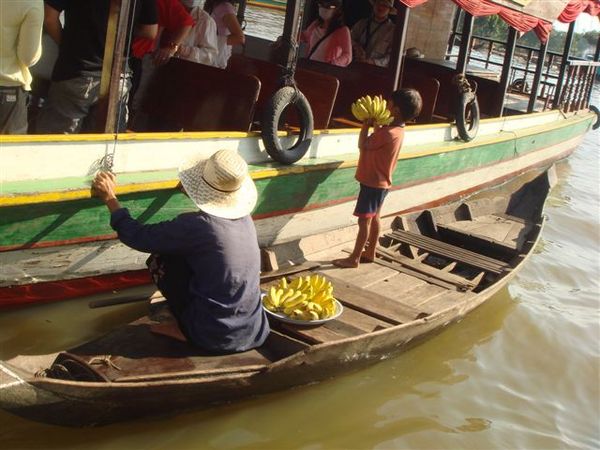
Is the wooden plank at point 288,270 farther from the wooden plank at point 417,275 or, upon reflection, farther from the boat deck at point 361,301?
the wooden plank at point 417,275

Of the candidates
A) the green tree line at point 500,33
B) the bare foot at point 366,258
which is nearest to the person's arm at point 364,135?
the bare foot at point 366,258

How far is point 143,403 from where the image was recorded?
11.7 feet

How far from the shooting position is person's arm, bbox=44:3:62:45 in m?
4.29

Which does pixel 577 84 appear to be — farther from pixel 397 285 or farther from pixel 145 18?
pixel 145 18

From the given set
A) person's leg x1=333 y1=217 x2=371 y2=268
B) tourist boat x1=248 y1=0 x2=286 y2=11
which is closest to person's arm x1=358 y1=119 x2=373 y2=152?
person's leg x1=333 y1=217 x2=371 y2=268

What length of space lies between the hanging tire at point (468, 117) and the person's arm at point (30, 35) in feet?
15.0

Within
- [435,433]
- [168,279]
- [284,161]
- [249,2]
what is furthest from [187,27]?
[249,2]

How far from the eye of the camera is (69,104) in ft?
14.6

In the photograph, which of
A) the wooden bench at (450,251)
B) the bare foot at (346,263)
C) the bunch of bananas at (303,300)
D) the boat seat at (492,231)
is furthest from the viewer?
the boat seat at (492,231)

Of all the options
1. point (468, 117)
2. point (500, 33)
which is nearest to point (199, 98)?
point (468, 117)

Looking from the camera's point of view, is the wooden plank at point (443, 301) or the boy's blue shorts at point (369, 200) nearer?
the wooden plank at point (443, 301)

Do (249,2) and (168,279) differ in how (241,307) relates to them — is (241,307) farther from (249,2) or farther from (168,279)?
(249,2)

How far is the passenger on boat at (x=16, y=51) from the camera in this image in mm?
3748

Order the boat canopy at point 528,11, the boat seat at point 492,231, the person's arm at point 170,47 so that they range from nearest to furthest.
Answer: 1. the person's arm at point 170,47
2. the boat canopy at point 528,11
3. the boat seat at point 492,231
